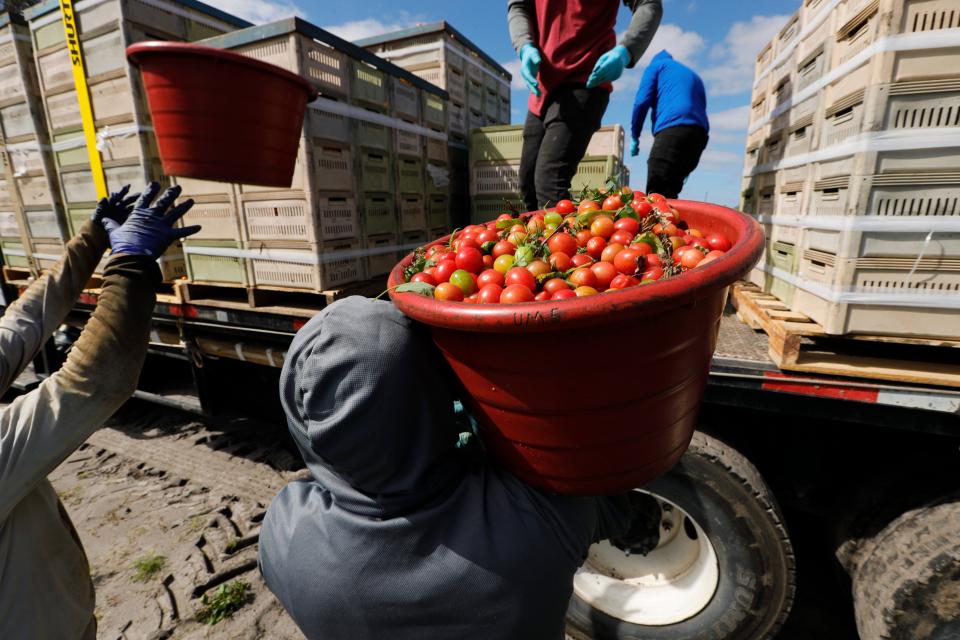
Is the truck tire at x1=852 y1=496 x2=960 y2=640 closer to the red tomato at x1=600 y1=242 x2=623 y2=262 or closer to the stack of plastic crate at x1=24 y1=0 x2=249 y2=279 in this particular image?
the red tomato at x1=600 y1=242 x2=623 y2=262

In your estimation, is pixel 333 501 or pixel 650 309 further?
pixel 333 501

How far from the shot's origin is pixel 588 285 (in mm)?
1239

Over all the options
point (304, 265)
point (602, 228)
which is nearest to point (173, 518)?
point (304, 265)

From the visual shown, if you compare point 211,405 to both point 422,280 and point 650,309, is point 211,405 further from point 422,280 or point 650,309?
point 650,309

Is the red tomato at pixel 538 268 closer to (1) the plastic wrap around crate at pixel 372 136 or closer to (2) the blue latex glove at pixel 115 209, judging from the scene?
Result: (2) the blue latex glove at pixel 115 209

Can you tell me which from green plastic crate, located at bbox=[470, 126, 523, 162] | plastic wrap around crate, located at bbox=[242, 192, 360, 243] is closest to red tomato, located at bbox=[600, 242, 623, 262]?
plastic wrap around crate, located at bbox=[242, 192, 360, 243]

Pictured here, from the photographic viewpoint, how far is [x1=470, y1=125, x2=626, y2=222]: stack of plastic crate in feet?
15.3

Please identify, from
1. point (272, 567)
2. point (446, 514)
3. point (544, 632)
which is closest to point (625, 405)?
point (446, 514)

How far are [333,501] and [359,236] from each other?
2723 mm

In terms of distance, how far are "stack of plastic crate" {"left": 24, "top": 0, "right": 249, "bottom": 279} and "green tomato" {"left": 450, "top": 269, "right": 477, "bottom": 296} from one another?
3.91m

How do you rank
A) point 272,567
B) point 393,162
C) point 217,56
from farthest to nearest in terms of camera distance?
point 393,162, point 217,56, point 272,567

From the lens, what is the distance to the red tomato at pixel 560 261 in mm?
1341

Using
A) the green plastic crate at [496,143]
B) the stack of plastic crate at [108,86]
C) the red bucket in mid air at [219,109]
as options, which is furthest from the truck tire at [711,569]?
the stack of plastic crate at [108,86]

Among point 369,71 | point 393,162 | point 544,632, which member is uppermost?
point 369,71
